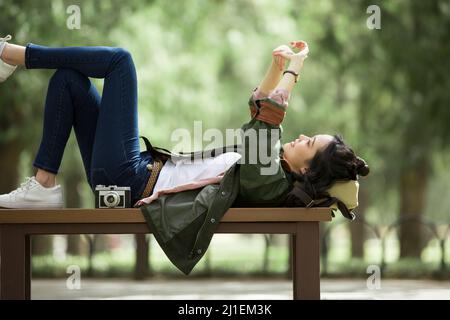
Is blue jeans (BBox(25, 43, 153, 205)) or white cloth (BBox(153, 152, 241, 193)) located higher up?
blue jeans (BBox(25, 43, 153, 205))

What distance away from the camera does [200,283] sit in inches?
332

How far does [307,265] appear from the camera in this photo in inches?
170

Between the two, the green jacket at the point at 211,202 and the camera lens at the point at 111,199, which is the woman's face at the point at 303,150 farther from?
the camera lens at the point at 111,199

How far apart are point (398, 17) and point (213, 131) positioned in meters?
3.95

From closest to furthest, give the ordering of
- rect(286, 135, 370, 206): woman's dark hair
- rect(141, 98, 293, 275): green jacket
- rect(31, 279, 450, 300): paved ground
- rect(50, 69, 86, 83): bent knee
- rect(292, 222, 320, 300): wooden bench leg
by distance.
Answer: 1. rect(292, 222, 320, 300): wooden bench leg
2. rect(141, 98, 293, 275): green jacket
3. rect(286, 135, 370, 206): woman's dark hair
4. rect(50, 69, 86, 83): bent knee
5. rect(31, 279, 450, 300): paved ground

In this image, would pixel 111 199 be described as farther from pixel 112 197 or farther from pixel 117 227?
pixel 117 227

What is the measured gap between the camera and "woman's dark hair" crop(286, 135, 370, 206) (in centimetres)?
454

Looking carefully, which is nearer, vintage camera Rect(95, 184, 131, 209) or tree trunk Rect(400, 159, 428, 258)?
vintage camera Rect(95, 184, 131, 209)

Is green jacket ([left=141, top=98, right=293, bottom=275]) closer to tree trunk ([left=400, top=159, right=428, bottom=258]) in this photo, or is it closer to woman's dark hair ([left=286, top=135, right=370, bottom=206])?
woman's dark hair ([left=286, top=135, right=370, bottom=206])

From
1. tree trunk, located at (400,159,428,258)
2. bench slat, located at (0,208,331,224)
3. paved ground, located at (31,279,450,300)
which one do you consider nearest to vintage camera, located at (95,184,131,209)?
bench slat, located at (0,208,331,224)

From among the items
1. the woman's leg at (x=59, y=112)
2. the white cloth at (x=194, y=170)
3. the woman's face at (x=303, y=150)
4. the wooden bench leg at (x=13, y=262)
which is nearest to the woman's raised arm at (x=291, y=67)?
the woman's face at (x=303, y=150)

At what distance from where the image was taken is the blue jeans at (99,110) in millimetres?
4711

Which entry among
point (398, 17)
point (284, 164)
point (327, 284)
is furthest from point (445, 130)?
point (284, 164)

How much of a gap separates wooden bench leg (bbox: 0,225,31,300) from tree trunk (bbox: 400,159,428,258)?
8795 millimetres
